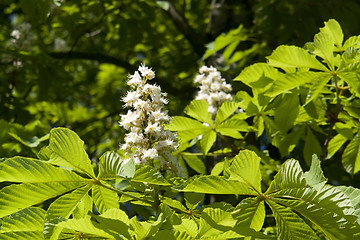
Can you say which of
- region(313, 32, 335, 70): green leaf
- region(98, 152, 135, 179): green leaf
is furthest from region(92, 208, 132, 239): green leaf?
region(313, 32, 335, 70): green leaf

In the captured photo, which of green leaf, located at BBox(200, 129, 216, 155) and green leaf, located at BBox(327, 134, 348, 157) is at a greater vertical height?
green leaf, located at BBox(200, 129, 216, 155)

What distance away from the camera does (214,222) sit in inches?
34.9

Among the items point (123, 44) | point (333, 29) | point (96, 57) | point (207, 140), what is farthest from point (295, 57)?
point (96, 57)

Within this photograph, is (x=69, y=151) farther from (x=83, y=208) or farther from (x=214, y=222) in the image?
(x=214, y=222)

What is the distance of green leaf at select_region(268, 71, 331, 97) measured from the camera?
53.1 inches

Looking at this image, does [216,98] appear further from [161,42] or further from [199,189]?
[161,42]

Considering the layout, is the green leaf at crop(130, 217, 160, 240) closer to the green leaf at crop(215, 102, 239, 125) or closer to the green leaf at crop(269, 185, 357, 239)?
the green leaf at crop(269, 185, 357, 239)

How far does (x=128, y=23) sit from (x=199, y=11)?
58.9 inches

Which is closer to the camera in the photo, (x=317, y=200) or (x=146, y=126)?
(x=317, y=200)

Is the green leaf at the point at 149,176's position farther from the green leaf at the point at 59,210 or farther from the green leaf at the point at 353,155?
the green leaf at the point at 353,155

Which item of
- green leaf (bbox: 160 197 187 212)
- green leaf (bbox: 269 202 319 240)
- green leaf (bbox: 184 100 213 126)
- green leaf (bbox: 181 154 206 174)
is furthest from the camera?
green leaf (bbox: 181 154 206 174)

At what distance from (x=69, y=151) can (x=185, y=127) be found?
0.64 meters

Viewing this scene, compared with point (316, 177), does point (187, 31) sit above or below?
below

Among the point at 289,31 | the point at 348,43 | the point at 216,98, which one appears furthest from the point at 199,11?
the point at 348,43
